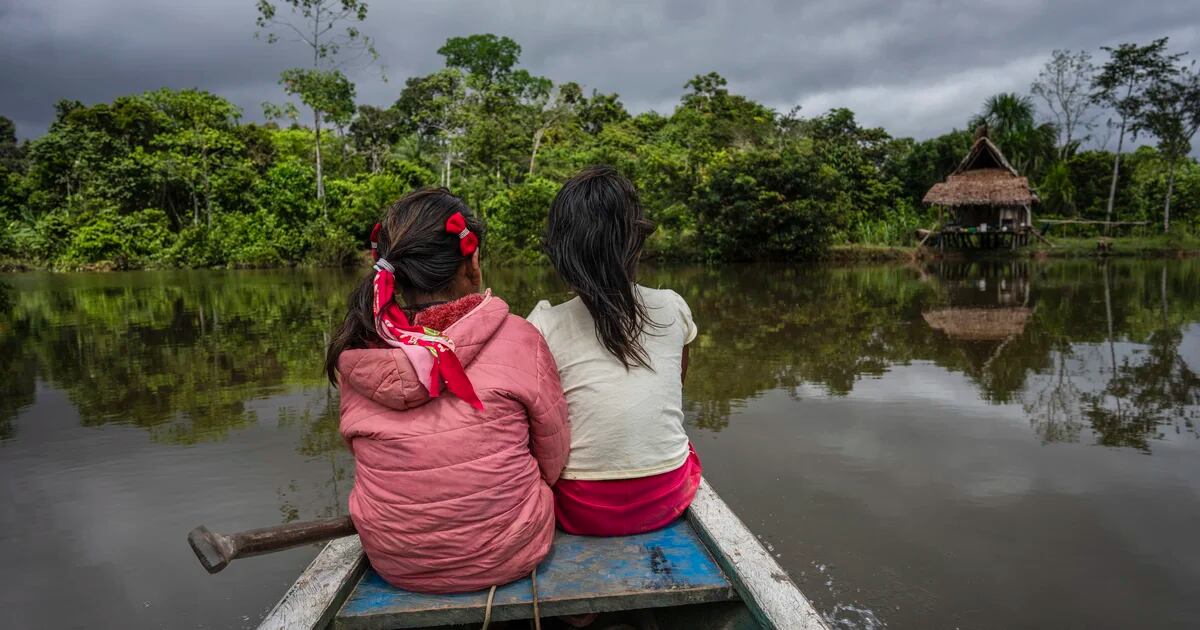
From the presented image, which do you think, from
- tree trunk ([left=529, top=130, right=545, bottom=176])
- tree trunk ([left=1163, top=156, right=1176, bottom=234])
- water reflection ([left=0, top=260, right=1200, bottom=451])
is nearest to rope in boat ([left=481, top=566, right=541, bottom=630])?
water reflection ([left=0, top=260, right=1200, bottom=451])

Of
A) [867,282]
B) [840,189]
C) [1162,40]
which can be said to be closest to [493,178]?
[840,189]

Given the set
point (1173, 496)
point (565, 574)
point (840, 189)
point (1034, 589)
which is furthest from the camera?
point (840, 189)

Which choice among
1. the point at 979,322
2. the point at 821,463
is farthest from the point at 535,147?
the point at 821,463

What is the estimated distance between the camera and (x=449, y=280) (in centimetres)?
190

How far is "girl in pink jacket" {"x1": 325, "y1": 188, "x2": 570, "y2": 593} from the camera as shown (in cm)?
163

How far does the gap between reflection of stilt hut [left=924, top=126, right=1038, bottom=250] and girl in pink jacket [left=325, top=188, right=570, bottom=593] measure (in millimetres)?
25966

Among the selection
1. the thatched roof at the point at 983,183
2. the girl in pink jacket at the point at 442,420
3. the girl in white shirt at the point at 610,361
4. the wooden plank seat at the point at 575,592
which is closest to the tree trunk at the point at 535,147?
the thatched roof at the point at 983,183

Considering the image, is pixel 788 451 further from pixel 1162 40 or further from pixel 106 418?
pixel 1162 40

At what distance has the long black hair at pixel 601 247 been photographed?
6.25ft

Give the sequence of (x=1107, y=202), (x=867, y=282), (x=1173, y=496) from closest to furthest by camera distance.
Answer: (x=1173, y=496) → (x=867, y=282) → (x=1107, y=202)

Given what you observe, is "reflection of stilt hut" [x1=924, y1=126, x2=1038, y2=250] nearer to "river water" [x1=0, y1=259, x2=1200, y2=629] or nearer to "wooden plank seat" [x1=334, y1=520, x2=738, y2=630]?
"river water" [x1=0, y1=259, x2=1200, y2=629]

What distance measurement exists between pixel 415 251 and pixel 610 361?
56 centimetres

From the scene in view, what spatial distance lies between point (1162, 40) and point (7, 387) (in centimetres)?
3232

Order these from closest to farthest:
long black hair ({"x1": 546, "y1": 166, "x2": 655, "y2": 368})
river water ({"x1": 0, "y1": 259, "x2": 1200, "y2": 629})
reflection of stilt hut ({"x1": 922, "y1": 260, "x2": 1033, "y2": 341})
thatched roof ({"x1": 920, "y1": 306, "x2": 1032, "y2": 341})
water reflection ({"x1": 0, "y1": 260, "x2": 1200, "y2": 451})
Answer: long black hair ({"x1": 546, "y1": 166, "x2": 655, "y2": 368}) < river water ({"x1": 0, "y1": 259, "x2": 1200, "y2": 629}) < water reflection ({"x1": 0, "y1": 260, "x2": 1200, "y2": 451}) < thatched roof ({"x1": 920, "y1": 306, "x2": 1032, "y2": 341}) < reflection of stilt hut ({"x1": 922, "y1": 260, "x2": 1033, "y2": 341})
